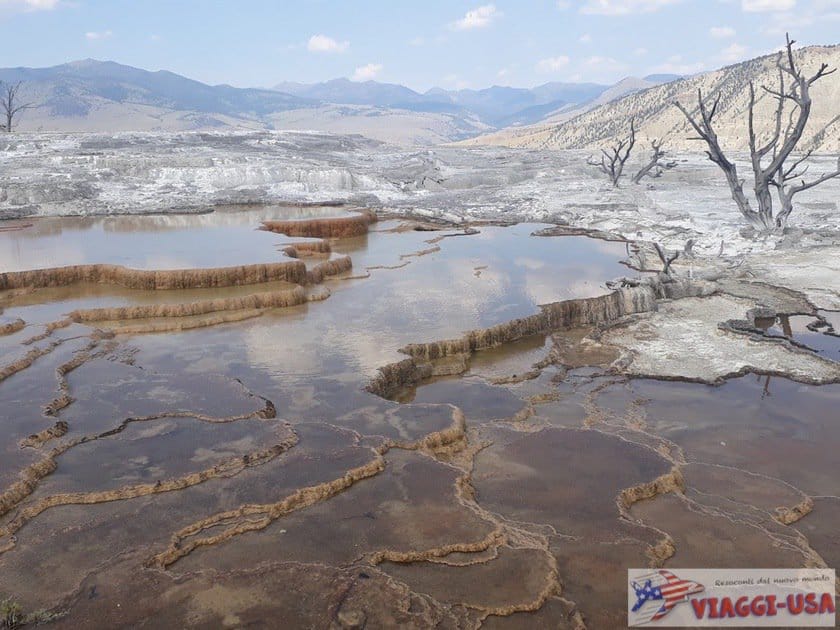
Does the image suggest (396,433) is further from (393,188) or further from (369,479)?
(393,188)

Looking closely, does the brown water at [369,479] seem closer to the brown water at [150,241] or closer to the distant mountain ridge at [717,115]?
the brown water at [150,241]

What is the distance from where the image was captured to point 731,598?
3451 mm

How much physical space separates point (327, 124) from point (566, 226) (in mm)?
96197

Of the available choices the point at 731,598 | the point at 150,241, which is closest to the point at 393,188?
the point at 150,241

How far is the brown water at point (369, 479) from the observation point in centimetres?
336

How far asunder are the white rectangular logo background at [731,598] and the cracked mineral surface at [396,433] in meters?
0.14

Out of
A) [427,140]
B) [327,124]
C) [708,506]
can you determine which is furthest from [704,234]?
[327,124]

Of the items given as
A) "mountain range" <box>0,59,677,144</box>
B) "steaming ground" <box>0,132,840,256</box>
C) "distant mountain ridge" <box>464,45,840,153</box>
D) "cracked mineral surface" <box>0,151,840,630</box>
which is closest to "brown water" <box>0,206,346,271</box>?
"cracked mineral surface" <box>0,151,840,630</box>

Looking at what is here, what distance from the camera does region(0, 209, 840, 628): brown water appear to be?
11.0 ft

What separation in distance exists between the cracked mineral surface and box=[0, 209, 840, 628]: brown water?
21 mm

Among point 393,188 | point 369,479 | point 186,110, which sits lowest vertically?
point 369,479

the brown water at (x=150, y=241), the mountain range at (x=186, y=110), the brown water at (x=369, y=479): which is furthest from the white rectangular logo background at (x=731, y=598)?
the mountain range at (x=186, y=110)

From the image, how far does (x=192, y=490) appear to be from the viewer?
4.27m

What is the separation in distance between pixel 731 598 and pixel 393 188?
1699 cm
